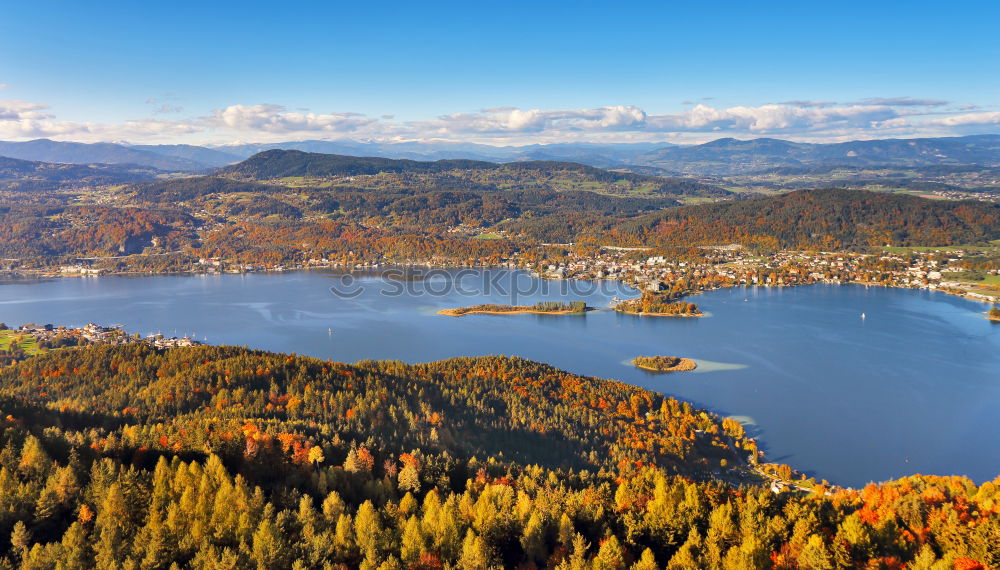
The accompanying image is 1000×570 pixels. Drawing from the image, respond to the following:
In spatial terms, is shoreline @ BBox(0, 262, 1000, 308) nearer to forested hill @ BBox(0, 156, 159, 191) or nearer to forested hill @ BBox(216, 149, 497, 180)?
forested hill @ BBox(0, 156, 159, 191)

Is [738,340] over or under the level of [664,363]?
under

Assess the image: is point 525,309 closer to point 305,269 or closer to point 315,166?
point 305,269

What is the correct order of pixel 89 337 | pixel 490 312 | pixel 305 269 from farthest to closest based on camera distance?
pixel 305 269, pixel 490 312, pixel 89 337

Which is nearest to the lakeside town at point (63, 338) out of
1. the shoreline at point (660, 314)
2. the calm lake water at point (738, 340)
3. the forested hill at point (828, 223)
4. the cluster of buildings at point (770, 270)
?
the calm lake water at point (738, 340)

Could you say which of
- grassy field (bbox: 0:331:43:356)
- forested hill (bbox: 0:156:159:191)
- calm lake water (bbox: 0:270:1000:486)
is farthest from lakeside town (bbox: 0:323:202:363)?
forested hill (bbox: 0:156:159:191)

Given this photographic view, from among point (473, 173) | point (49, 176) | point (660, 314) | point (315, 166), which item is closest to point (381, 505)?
point (660, 314)

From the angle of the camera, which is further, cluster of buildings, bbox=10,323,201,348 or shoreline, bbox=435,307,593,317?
shoreline, bbox=435,307,593,317
